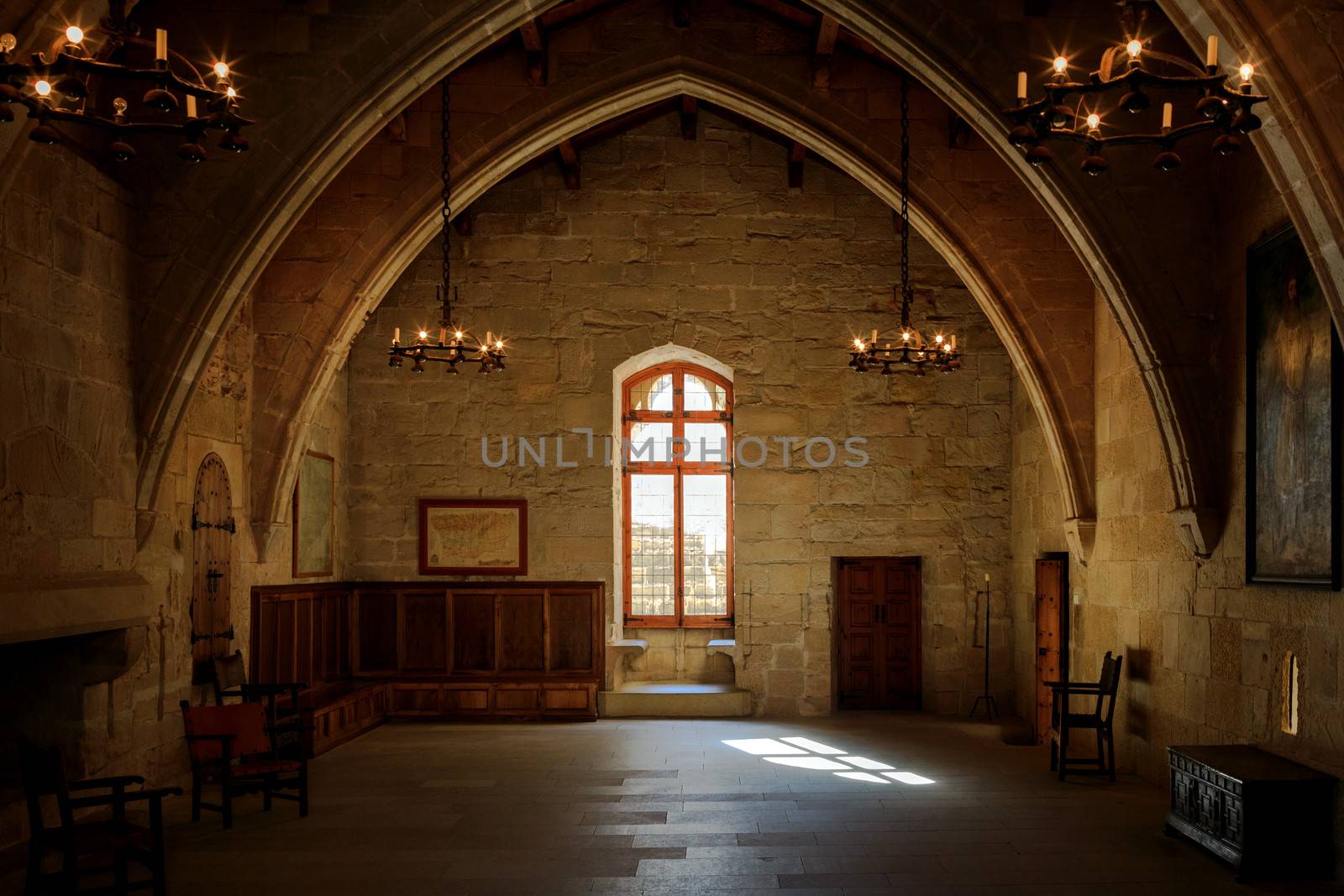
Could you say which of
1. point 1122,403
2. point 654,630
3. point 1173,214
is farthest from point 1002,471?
point 1173,214

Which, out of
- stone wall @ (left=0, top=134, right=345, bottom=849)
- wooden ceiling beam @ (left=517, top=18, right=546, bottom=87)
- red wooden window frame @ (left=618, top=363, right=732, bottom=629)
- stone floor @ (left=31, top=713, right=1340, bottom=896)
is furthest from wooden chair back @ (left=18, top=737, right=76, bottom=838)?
red wooden window frame @ (left=618, top=363, right=732, bottom=629)

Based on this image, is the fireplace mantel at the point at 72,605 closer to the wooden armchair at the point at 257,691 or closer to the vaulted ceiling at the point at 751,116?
the vaulted ceiling at the point at 751,116

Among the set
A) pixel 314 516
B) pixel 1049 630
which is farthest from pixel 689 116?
pixel 1049 630

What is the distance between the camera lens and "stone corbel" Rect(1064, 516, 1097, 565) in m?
9.15

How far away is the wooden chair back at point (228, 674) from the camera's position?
8.17 meters

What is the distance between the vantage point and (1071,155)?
7.03 metres

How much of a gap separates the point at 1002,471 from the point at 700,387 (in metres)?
3.17

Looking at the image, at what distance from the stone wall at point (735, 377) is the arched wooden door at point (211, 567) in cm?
309

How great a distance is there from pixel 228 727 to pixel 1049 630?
22.1ft

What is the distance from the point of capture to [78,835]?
5.02m

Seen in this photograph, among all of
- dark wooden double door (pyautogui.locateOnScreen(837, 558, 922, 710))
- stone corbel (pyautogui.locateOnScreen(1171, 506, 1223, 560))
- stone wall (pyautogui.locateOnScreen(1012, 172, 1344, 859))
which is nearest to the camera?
stone wall (pyautogui.locateOnScreen(1012, 172, 1344, 859))

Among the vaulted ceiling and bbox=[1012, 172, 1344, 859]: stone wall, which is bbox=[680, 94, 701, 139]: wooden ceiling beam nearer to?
the vaulted ceiling

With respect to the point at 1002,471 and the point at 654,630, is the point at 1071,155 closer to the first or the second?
the point at 1002,471

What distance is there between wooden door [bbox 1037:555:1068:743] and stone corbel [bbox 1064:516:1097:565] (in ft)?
2.06
